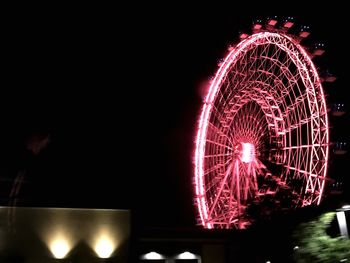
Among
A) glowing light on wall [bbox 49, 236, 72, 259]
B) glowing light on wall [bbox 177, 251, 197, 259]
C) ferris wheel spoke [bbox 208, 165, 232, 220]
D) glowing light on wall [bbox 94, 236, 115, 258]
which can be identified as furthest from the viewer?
ferris wheel spoke [bbox 208, 165, 232, 220]

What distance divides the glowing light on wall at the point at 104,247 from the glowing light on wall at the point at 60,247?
0.84 meters

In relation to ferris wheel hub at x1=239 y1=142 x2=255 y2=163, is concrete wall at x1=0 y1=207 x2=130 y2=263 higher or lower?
lower

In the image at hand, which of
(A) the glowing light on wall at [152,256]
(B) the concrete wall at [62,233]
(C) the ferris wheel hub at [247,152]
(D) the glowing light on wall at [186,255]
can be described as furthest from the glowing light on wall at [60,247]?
(C) the ferris wheel hub at [247,152]

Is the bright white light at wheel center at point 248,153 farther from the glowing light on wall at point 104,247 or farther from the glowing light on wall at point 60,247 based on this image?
the glowing light on wall at point 60,247

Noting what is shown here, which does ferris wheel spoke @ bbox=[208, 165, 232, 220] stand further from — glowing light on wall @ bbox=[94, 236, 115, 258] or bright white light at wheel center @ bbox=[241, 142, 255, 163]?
glowing light on wall @ bbox=[94, 236, 115, 258]

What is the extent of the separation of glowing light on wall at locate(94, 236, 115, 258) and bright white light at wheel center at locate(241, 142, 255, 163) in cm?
522

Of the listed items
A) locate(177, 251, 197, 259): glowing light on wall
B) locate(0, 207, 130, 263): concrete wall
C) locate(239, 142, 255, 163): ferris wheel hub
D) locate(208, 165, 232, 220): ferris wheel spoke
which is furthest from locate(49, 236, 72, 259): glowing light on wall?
locate(239, 142, 255, 163): ferris wheel hub

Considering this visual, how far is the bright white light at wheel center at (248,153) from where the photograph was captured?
61.1 feet

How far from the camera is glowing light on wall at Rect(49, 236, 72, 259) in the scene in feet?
53.4

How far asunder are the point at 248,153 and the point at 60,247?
682cm

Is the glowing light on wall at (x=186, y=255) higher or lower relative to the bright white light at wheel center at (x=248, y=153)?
lower

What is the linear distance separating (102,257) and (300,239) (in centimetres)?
708

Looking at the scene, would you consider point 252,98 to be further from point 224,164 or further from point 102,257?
point 102,257

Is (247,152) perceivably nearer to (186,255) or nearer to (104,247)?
(186,255)
